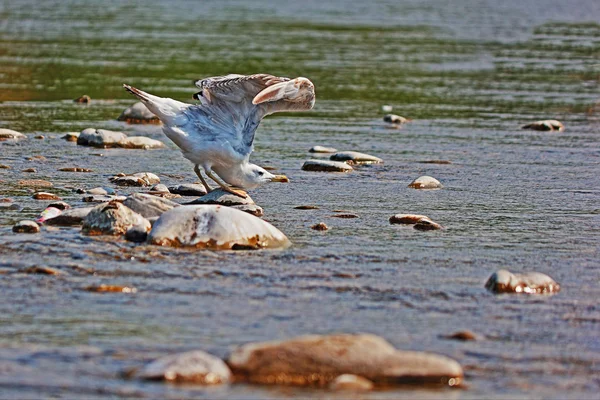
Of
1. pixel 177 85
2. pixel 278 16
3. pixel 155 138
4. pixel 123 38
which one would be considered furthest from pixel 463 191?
pixel 278 16

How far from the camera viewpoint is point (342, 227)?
7.60 meters

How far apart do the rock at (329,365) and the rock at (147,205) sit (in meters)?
2.71

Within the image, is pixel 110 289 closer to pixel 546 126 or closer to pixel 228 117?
pixel 228 117

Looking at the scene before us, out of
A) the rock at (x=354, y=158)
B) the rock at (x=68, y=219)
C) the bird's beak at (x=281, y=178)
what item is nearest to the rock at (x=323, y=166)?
the rock at (x=354, y=158)

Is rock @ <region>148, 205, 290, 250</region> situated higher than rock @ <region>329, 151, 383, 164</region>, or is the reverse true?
rock @ <region>329, 151, 383, 164</region>

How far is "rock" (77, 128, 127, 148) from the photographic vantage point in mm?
10797

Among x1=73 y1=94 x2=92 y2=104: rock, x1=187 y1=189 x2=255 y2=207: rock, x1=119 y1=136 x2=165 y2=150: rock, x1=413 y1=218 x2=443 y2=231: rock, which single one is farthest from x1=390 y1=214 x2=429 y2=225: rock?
x1=73 y1=94 x2=92 y2=104: rock

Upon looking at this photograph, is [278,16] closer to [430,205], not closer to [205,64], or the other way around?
[205,64]

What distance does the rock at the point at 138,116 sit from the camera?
12.6m

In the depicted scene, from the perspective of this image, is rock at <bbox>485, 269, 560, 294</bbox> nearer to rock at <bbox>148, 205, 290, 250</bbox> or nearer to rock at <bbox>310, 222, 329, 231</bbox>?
rock at <bbox>148, 205, 290, 250</bbox>

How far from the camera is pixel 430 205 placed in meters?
8.51

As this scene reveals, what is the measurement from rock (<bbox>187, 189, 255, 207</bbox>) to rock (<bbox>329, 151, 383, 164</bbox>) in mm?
2307

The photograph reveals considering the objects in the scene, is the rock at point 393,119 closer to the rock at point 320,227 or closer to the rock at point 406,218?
the rock at point 406,218

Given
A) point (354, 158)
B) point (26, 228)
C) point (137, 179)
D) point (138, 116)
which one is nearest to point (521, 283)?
point (26, 228)
